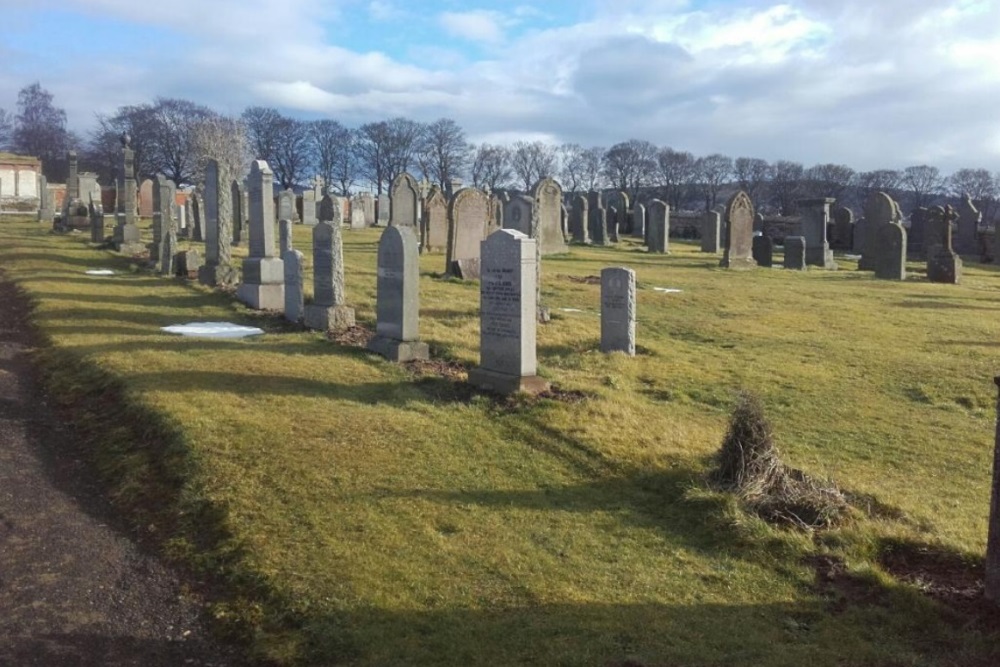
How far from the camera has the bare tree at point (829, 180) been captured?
75.8 metres

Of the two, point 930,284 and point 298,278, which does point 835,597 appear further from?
point 930,284

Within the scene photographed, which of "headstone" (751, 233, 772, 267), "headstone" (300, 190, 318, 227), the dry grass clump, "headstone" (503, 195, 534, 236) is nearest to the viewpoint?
the dry grass clump

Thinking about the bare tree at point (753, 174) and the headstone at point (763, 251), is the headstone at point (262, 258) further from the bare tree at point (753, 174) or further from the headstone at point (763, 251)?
the bare tree at point (753, 174)

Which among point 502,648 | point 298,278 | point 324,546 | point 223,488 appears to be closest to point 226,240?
point 298,278

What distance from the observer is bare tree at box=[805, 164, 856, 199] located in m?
75.8

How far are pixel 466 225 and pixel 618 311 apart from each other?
359 inches

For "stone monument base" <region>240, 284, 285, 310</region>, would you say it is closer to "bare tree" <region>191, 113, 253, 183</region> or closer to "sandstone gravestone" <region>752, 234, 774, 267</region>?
"sandstone gravestone" <region>752, 234, 774, 267</region>

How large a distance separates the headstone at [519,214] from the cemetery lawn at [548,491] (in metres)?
6.23

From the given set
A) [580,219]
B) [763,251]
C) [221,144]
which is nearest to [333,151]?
[221,144]

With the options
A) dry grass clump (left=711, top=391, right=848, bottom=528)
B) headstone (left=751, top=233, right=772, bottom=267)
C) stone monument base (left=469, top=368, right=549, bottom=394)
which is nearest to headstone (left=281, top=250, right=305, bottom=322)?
stone monument base (left=469, top=368, right=549, bottom=394)

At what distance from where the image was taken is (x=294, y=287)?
45.0ft

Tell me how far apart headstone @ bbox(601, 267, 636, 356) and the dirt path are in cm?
695

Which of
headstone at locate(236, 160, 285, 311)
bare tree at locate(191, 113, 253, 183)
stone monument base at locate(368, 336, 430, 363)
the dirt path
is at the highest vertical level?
bare tree at locate(191, 113, 253, 183)

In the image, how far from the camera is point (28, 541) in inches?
221
